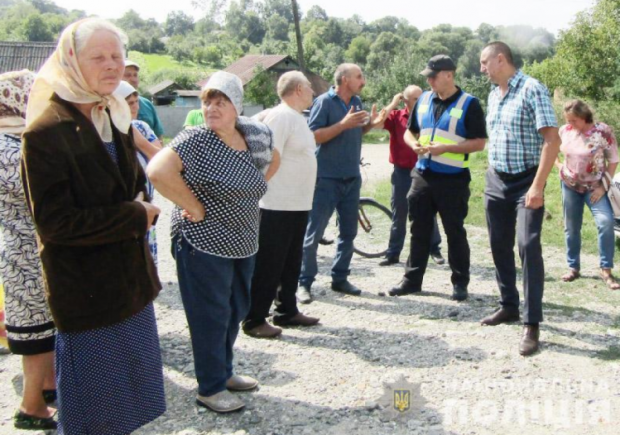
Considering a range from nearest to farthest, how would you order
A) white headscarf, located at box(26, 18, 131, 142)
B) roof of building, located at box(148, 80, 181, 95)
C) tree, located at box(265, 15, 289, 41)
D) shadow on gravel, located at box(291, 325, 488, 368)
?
white headscarf, located at box(26, 18, 131, 142), shadow on gravel, located at box(291, 325, 488, 368), roof of building, located at box(148, 80, 181, 95), tree, located at box(265, 15, 289, 41)

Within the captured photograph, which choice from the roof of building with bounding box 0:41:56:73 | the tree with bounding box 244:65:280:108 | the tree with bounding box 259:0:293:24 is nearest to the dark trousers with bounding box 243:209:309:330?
the roof of building with bounding box 0:41:56:73

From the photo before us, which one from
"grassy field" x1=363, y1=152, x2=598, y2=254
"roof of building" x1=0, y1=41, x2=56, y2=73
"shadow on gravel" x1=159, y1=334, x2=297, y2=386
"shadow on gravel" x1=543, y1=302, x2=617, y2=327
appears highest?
"roof of building" x1=0, y1=41, x2=56, y2=73

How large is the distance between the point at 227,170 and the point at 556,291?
12.6 feet

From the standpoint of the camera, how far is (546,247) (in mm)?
7551

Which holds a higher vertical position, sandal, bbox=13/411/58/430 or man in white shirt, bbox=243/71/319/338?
man in white shirt, bbox=243/71/319/338

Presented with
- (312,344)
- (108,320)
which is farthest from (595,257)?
(108,320)

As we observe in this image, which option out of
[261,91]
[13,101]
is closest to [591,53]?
[261,91]

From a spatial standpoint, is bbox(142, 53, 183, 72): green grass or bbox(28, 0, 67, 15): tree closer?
bbox(142, 53, 183, 72): green grass

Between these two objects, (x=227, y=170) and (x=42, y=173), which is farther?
(x=227, y=170)

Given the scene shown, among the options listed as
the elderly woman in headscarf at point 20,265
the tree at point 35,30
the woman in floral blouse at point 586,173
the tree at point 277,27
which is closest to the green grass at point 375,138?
the woman in floral blouse at point 586,173

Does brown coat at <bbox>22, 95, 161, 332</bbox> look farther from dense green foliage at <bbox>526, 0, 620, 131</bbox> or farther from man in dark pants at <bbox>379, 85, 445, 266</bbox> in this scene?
dense green foliage at <bbox>526, 0, 620, 131</bbox>

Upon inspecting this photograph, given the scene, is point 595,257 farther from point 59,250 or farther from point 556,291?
point 59,250

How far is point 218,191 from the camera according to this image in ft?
10.9

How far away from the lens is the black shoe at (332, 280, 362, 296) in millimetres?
5988
